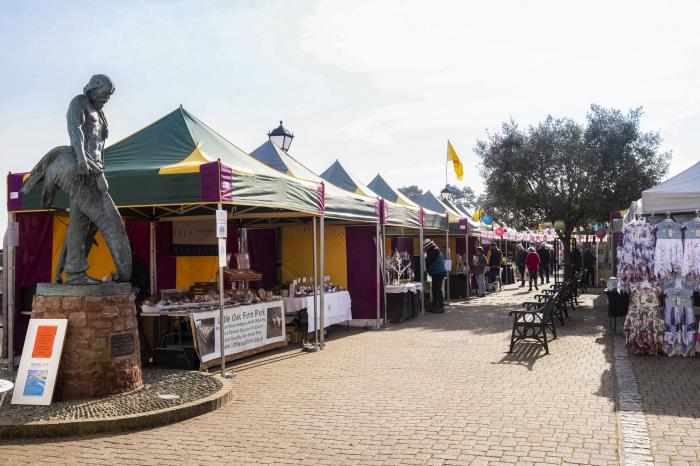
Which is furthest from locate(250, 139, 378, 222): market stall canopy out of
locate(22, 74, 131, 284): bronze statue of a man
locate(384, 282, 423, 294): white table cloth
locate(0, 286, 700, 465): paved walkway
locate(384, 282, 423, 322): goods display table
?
locate(22, 74, 131, 284): bronze statue of a man

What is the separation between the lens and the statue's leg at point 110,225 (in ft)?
22.9

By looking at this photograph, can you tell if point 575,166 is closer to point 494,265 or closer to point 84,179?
point 494,265

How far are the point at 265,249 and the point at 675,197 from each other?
755 cm

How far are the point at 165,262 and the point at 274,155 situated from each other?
8.32 feet

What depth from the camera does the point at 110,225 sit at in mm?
7039

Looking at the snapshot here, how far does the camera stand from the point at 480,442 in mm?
5191

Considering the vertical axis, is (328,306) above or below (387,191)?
below

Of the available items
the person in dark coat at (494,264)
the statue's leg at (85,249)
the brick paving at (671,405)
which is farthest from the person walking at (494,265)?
the statue's leg at (85,249)

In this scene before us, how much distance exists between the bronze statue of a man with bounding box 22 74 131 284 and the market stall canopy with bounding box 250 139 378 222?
3.93 metres

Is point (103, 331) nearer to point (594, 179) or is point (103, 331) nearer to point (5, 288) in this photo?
point (5, 288)

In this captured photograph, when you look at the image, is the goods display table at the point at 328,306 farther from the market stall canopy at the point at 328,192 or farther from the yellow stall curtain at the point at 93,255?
the yellow stall curtain at the point at 93,255

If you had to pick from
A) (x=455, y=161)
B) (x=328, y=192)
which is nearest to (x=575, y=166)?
(x=455, y=161)

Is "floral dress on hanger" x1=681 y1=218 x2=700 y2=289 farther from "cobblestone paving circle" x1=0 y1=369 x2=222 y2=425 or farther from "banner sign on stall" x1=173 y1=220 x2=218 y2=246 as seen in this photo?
"banner sign on stall" x1=173 y1=220 x2=218 y2=246

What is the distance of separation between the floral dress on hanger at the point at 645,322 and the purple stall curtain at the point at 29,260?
27.6 ft
